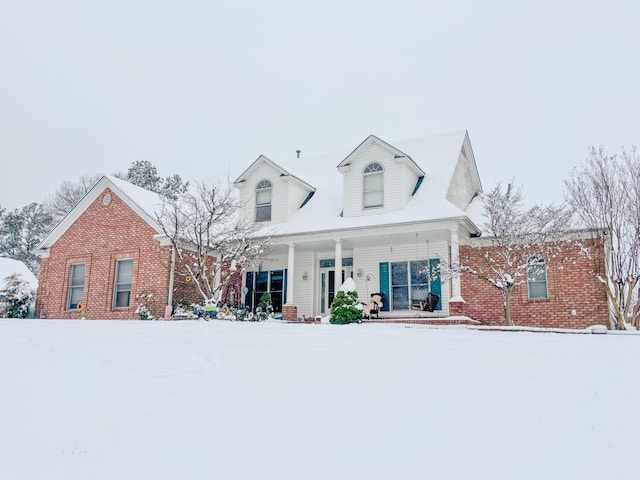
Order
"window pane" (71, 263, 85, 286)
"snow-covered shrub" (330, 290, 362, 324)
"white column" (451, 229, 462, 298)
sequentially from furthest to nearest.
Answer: "window pane" (71, 263, 85, 286) < "white column" (451, 229, 462, 298) < "snow-covered shrub" (330, 290, 362, 324)

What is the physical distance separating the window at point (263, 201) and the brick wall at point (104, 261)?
345 cm

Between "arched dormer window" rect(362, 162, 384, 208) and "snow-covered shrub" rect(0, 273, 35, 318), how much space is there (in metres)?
13.5

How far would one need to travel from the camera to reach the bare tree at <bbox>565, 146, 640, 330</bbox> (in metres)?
12.8

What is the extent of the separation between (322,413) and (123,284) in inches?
597

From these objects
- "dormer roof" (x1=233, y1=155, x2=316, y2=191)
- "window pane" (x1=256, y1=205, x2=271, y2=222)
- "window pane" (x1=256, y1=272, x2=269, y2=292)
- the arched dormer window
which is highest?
"dormer roof" (x1=233, y1=155, x2=316, y2=191)

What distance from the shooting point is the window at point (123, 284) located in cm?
1781

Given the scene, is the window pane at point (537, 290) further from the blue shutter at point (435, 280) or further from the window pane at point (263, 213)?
the window pane at point (263, 213)

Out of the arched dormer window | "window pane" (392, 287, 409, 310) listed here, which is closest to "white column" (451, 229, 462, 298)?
"window pane" (392, 287, 409, 310)

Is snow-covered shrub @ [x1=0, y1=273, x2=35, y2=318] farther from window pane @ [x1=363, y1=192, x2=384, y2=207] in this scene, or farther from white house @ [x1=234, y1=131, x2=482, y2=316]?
window pane @ [x1=363, y1=192, x2=384, y2=207]

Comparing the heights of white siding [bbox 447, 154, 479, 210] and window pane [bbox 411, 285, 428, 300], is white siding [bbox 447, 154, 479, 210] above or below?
above

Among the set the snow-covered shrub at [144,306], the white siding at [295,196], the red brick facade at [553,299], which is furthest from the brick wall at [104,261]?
the red brick facade at [553,299]

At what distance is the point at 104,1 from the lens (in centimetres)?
2598

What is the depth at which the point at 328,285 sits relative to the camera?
18031 millimetres

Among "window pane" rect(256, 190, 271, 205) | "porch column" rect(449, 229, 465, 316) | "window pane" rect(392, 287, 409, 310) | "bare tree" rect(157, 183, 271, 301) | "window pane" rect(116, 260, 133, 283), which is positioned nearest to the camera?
"porch column" rect(449, 229, 465, 316)
